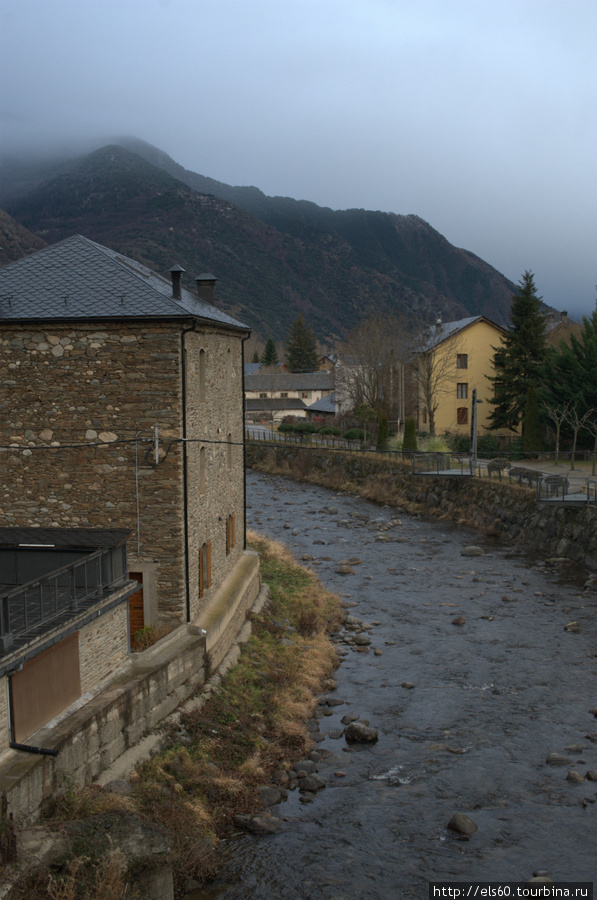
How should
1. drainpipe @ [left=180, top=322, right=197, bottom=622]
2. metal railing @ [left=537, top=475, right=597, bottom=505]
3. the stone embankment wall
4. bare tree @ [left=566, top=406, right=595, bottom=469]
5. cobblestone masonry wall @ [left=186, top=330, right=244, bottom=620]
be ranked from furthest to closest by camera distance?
bare tree @ [left=566, top=406, right=595, bottom=469]
the stone embankment wall
metal railing @ [left=537, top=475, right=597, bottom=505]
cobblestone masonry wall @ [left=186, top=330, right=244, bottom=620]
drainpipe @ [left=180, top=322, right=197, bottom=622]

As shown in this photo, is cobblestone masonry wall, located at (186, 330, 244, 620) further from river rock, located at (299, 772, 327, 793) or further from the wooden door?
the wooden door

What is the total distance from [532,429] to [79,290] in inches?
1372

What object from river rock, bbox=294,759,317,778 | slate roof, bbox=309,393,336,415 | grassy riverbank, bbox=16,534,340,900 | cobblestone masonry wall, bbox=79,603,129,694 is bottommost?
river rock, bbox=294,759,317,778

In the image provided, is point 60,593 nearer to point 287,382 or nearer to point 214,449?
point 214,449

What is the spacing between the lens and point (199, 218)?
620 feet

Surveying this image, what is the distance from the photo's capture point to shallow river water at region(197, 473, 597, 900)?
37.9 ft

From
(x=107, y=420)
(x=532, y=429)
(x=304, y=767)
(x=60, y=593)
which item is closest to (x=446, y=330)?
(x=532, y=429)

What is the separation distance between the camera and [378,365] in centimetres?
6266

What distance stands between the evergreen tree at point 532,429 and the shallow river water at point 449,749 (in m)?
16.6

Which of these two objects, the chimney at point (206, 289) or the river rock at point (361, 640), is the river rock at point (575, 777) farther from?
the chimney at point (206, 289)

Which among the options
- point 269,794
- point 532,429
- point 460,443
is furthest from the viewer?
point 460,443

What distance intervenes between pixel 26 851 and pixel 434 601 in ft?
60.7

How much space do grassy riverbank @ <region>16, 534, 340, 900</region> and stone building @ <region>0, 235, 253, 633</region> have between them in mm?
2505

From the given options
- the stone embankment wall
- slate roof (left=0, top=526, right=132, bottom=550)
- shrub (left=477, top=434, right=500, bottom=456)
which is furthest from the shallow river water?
shrub (left=477, top=434, right=500, bottom=456)
